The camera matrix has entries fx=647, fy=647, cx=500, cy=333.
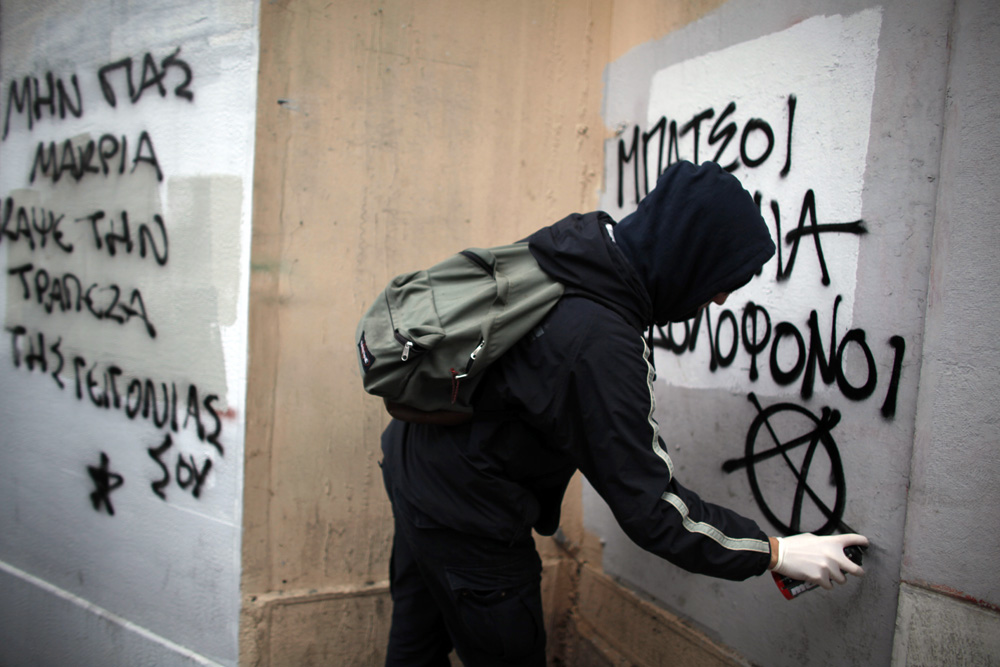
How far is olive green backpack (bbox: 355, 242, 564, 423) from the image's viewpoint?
1.59 m

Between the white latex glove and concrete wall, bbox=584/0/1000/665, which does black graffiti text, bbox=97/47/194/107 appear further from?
the white latex glove

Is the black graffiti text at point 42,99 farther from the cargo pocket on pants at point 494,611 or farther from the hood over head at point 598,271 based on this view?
the cargo pocket on pants at point 494,611

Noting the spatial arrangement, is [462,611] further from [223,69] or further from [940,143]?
[223,69]

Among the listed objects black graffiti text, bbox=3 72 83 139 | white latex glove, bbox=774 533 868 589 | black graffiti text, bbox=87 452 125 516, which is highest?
black graffiti text, bbox=3 72 83 139

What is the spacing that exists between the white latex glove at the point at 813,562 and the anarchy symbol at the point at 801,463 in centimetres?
33

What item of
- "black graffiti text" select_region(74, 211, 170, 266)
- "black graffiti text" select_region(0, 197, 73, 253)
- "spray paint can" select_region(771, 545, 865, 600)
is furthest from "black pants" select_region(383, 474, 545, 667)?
"black graffiti text" select_region(0, 197, 73, 253)

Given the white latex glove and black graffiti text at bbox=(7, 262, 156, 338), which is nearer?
the white latex glove

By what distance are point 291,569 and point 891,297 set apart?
2.36 m

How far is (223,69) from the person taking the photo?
8.36ft

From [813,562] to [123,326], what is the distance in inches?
113

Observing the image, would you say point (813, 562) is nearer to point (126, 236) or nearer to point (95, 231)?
point (126, 236)

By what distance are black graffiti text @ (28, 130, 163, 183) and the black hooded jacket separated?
1989 mm

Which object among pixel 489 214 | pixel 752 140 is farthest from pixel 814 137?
pixel 489 214

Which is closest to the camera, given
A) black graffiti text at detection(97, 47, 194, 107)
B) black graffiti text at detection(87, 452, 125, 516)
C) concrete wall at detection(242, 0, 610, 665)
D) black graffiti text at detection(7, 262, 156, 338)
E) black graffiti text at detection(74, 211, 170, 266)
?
concrete wall at detection(242, 0, 610, 665)
